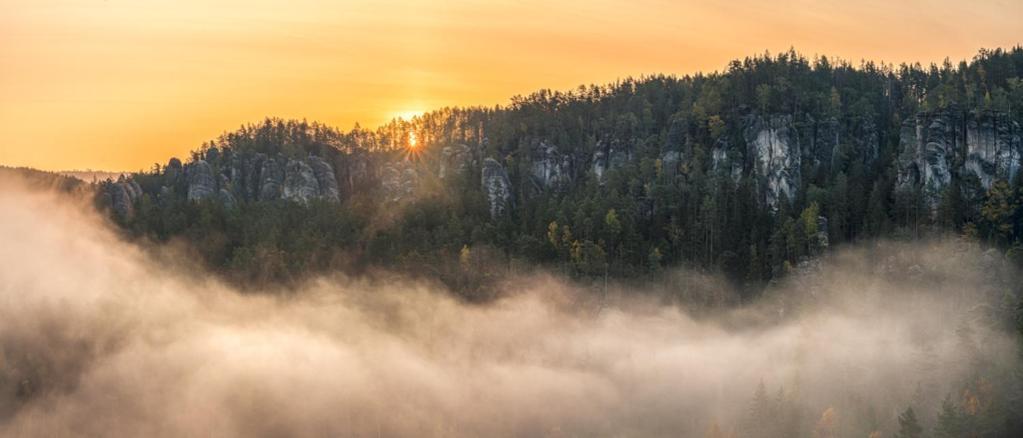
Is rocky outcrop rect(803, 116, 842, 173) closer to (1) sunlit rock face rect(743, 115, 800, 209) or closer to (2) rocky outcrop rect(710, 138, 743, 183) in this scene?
(1) sunlit rock face rect(743, 115, 800, 209)

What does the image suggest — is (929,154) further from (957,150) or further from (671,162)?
(671,162)

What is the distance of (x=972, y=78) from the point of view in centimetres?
19688

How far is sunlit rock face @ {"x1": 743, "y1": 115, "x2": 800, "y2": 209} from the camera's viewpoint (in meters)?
180

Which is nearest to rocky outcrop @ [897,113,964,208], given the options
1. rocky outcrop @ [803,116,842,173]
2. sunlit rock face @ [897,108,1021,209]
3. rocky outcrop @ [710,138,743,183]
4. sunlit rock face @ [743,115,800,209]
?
sunlit rock face @ [897,108,1021,209]

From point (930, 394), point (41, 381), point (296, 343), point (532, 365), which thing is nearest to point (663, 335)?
point (532, 365)

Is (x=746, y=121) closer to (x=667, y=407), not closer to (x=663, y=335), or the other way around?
(x=663, y=335)

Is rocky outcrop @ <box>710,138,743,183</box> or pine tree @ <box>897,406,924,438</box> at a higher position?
rocky outcrop @ <box>710,138,743,183</box>

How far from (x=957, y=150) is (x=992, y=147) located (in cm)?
449

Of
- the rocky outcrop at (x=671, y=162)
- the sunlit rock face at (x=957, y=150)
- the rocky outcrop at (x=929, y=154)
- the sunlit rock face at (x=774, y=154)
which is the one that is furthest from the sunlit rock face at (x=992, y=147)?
the rocky outcrop at (x=671, y=162)

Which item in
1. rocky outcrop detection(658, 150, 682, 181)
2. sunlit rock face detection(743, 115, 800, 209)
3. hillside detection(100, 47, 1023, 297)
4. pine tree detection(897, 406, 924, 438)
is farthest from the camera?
rocky outcrop detection(658, 150, 682, 181)

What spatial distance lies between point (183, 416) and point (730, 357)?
75699 mm

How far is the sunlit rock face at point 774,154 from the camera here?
17950cm

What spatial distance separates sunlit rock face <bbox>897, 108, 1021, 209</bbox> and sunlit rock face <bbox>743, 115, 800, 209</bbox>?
610 inches

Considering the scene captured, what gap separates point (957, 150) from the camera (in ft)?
566
